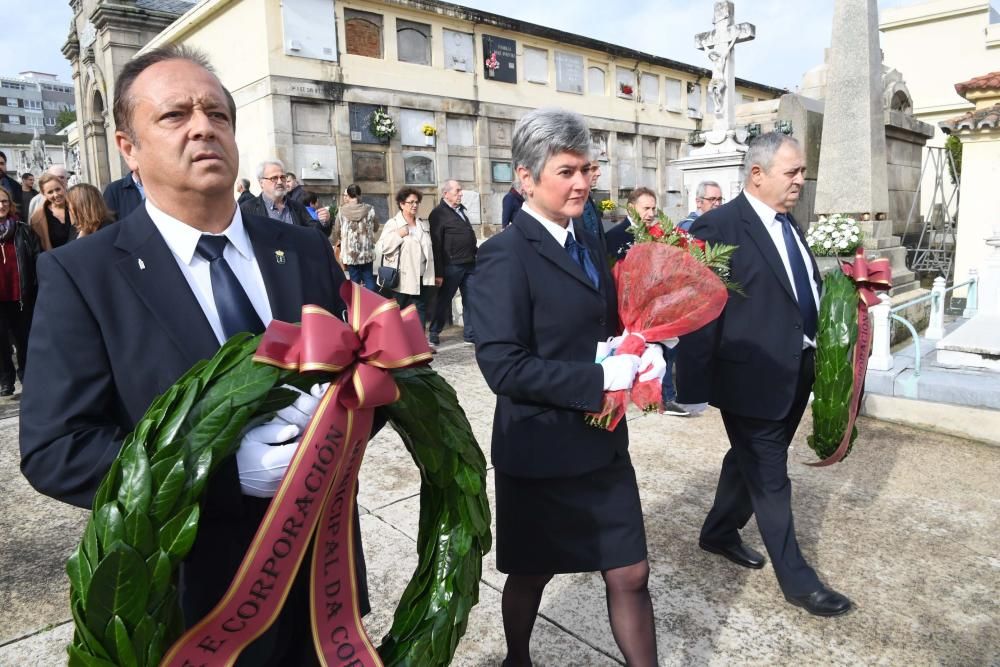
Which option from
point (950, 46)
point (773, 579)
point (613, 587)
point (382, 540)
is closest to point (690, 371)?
point (773, 579)

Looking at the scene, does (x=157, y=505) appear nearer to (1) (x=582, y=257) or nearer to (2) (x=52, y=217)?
(1) (x=582, y=257)

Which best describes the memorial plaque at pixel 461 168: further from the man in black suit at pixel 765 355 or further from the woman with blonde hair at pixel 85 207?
the man in black suit at pixel 765 355

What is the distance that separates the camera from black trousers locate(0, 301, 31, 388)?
20.7ft

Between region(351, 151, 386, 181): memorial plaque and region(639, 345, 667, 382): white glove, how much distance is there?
1273 centimetres

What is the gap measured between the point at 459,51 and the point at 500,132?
78.3 inches

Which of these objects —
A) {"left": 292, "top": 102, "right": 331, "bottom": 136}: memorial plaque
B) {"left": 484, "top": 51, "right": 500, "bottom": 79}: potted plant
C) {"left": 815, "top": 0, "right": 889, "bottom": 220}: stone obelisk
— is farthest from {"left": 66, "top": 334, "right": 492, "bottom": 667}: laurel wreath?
{"left": 484, "top": 51, "right": 500, "bottom": 79}: potted plant

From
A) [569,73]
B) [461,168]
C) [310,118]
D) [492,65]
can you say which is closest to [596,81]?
[569,73]

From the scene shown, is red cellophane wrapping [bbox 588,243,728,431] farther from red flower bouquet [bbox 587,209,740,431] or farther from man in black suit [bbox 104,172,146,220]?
man in black suit [bbox 104,172,146,220]

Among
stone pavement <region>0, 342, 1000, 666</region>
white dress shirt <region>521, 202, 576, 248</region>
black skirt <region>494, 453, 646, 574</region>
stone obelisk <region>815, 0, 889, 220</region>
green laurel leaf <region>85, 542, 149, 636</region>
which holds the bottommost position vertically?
stone pavement <region>0, 342, 1000, 666</region>

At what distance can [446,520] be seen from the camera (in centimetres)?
158

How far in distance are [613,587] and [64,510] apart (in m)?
3.31

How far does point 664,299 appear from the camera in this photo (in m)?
2.06

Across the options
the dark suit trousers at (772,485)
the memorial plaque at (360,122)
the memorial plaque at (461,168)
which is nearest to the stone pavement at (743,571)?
the dark suit trousers at (772,485)

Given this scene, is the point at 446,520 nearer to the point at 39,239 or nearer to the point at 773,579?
the point at 773,579
